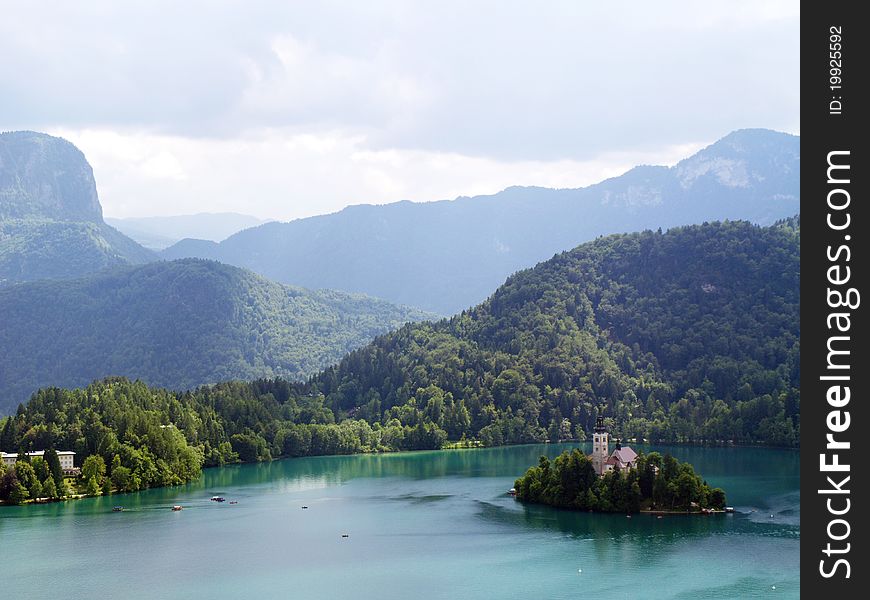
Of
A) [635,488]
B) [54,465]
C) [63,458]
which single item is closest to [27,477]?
[54,465]

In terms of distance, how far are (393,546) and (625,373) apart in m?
109

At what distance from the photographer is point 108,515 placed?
306 ft

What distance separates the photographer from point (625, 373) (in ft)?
607

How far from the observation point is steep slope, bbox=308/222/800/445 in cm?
16338

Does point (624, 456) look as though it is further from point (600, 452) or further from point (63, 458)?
point (63, 458)

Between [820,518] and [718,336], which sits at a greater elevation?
[718,336]

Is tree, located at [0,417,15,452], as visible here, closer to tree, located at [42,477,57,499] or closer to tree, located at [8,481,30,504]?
tree, located at [42,477,57,499]

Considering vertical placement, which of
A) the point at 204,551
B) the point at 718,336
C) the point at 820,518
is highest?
the point at 718,336

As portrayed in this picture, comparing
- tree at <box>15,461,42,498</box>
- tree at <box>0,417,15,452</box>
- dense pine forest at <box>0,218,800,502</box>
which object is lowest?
tree at <box>15,461,42,498</box>

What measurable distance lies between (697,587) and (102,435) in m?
65.4

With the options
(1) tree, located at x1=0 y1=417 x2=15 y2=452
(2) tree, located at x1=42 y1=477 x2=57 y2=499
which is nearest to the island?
(2) tree, located at x1=42 y1=477 x2=57 y2=499

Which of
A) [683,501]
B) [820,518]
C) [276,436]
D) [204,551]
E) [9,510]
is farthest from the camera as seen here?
[276,436]

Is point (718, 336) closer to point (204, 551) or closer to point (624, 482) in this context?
point (624, 482)

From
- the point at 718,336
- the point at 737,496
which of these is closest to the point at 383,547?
the point at 737,496
